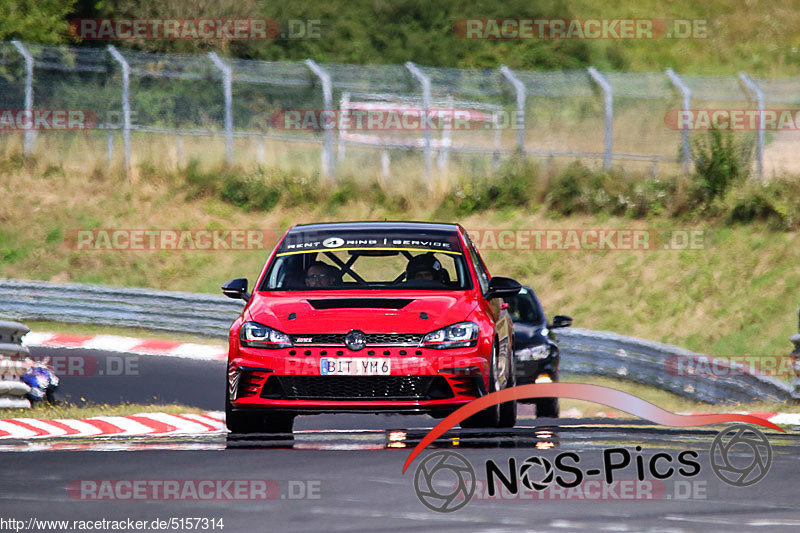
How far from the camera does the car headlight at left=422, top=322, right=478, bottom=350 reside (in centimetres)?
993

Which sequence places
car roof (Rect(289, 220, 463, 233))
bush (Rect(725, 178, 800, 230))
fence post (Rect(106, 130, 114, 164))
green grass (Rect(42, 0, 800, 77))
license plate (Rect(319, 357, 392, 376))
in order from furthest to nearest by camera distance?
green grass (Rect(42, 0, 800, 77)) → fence post (Rect(106, 130, 114, 164)) → bush (Rect(725, 178, 800, 230)) → car roof (Rect(289, 220, 463, 233)) → license plate (Rect(319, 357, 392, 376))

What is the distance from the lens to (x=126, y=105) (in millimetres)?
29609

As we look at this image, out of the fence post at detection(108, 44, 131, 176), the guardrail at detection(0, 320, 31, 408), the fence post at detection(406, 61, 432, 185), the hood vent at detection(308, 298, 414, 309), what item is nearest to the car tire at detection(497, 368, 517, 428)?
the hood vent at detection(308, 298, 414, 309)

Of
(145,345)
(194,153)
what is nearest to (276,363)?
(145,345)

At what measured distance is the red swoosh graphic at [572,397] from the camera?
10.0 meters

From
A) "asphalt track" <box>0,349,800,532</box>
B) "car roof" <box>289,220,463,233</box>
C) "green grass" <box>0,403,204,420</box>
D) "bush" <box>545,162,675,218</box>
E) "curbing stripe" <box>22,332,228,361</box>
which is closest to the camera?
"asphalt track" <box>0,349,800,532</box>

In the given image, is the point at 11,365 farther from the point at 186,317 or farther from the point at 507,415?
the point at 186,317

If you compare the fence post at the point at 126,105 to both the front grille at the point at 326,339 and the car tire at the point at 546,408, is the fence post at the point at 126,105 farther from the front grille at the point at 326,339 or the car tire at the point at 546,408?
the front grille at the point at 326,339

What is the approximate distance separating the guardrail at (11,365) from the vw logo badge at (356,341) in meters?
4.64

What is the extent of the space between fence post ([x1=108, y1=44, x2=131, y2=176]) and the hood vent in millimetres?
18466
